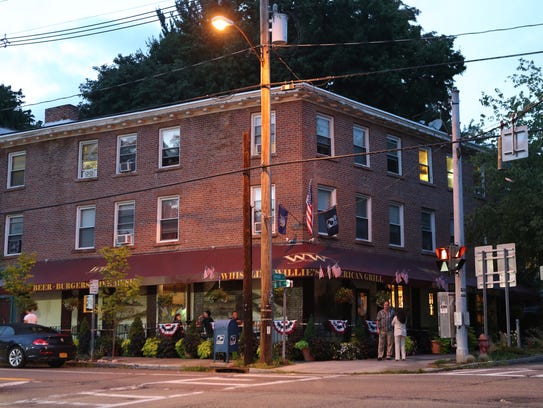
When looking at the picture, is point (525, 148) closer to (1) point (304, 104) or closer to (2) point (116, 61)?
(1) point (304, 104)

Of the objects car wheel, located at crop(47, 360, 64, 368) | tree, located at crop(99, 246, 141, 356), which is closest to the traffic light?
tree, located at crop(99, 246, 141, 356)

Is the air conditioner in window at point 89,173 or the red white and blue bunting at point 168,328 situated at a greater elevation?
the air conditioner in window at point 89,173

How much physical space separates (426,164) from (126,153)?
41.0ft

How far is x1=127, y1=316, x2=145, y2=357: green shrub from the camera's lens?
26.9 m

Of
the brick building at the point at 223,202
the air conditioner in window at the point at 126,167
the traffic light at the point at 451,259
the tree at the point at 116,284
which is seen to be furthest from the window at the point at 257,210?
the traffic light at the point at 451,259

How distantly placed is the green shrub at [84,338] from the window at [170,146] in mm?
6759

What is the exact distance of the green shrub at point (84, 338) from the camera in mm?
27766

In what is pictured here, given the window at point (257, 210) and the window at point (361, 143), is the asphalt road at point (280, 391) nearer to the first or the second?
the window at point (257, 210)

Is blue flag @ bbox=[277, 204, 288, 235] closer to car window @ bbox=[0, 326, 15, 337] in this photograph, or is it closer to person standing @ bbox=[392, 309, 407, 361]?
person standing @ bbox=[392, 309, 407, 361]

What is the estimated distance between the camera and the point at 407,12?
146ft

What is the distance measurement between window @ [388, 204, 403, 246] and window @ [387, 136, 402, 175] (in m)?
1.43

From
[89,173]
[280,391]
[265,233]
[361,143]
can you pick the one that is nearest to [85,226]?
[89,173]

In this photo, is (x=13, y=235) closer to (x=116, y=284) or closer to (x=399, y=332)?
(x=116, y=284)

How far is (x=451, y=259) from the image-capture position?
21219mm
